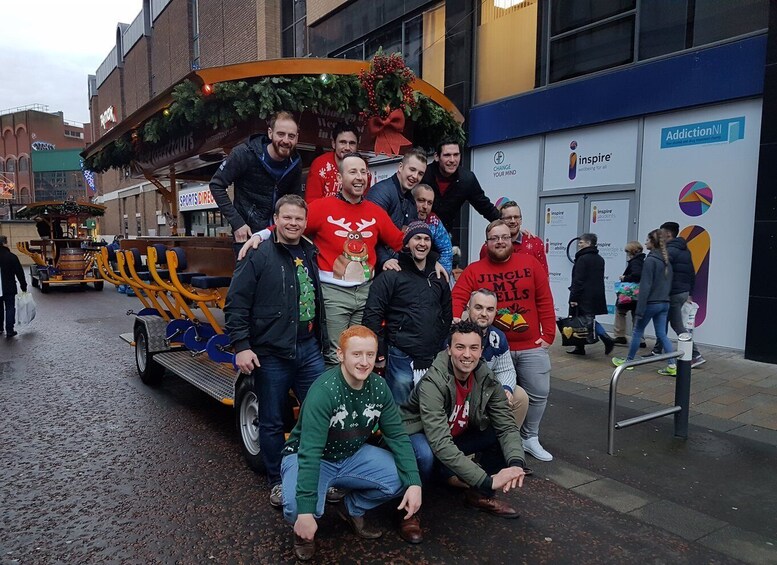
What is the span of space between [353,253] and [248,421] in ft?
5.14

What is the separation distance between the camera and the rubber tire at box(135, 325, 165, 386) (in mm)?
6336

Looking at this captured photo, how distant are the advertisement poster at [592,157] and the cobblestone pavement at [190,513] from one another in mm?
6401

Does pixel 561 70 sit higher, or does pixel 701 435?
pixel 561 70

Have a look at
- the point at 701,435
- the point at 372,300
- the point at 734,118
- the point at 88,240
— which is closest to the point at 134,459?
the point at 372,300

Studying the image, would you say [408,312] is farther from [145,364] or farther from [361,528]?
[145,364]

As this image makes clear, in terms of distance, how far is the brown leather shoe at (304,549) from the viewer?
9.41 ft

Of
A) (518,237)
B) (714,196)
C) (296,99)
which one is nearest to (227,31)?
(714,196)

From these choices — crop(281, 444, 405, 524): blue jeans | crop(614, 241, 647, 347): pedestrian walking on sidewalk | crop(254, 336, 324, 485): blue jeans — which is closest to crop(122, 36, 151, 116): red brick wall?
crop(614, 241, 647, 347): pedestrian walking on sidewalk

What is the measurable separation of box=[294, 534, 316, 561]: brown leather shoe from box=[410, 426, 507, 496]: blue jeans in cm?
77

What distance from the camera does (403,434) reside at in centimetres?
311

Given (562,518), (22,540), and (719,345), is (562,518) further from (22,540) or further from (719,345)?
(719,345)

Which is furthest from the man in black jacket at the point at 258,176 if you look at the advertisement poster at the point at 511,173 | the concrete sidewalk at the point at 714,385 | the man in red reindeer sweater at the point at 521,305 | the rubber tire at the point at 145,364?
the advertisement poster at the point at 511,173

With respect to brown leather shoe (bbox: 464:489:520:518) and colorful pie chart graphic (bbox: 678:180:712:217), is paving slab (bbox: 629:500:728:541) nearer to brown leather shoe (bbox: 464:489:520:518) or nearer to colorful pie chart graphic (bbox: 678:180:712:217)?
brown leather shoe (bbox: 464:489:520:518)

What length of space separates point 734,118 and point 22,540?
9.00 metres
